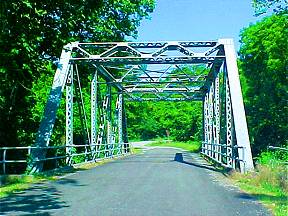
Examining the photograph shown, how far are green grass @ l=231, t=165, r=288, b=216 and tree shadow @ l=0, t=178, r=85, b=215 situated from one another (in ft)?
14.7

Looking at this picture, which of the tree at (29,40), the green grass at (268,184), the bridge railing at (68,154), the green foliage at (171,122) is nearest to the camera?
the green grass at (268,184)

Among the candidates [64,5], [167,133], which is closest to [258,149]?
[64,5]

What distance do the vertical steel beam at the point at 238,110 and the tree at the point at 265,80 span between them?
1989cm

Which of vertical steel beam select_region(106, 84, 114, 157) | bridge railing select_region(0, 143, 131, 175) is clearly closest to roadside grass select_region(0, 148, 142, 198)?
bridge railing select_region(0, 143, 131, 175)

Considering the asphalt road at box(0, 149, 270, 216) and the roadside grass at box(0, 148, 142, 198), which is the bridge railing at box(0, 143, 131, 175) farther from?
the asphalt road at box(0, 149, 270, 216)

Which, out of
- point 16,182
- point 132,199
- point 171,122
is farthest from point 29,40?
point 171,122

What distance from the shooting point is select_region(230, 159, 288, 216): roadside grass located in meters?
10.8

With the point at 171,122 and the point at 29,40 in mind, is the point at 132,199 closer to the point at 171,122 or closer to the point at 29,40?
the point at 29,40

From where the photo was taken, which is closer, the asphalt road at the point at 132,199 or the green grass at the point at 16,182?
the asphalt road at the point at 132,199

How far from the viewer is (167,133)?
11262cm

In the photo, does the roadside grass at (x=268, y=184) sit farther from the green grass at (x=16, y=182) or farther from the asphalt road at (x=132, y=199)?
the green grass at (x=16, y=182)

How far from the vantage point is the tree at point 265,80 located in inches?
1631

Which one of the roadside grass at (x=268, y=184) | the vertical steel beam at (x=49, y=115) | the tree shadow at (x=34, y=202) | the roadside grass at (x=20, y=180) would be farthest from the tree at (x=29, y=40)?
the roadside grass at (x=268, y=184)

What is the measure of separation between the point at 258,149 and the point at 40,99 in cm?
2368
